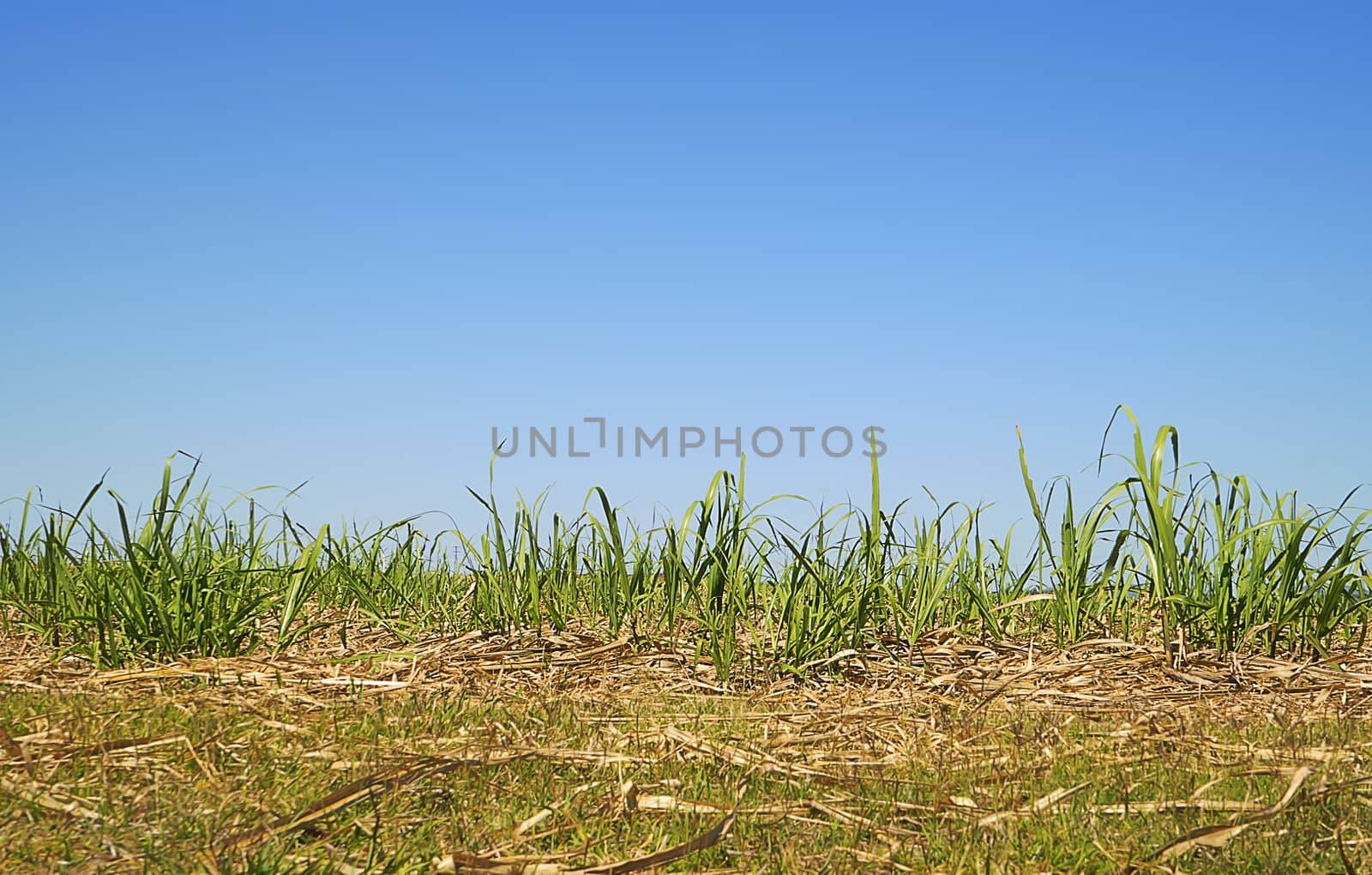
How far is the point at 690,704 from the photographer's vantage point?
9.93ft

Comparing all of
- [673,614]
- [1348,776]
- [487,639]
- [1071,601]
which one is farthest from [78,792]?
[1071,601]

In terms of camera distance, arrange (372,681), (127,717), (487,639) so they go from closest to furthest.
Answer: (127,717), (372,681), (487,639)

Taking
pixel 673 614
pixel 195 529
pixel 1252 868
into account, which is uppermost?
pixel 195 529

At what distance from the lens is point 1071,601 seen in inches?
149

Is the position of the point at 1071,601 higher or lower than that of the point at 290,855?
higher

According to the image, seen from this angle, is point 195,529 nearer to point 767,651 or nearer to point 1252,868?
point 767,651

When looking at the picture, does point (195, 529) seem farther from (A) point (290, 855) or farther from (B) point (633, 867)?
(B) point (633, 867)

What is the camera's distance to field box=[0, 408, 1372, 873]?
1.86 meters

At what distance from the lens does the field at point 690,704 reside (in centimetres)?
186

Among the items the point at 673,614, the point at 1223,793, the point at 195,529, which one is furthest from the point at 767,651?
the point at 195,529

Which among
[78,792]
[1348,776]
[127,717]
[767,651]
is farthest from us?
[767,651]

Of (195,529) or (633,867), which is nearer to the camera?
(633,867)

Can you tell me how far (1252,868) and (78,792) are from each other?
2.20m

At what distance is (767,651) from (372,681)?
128 centimetres
